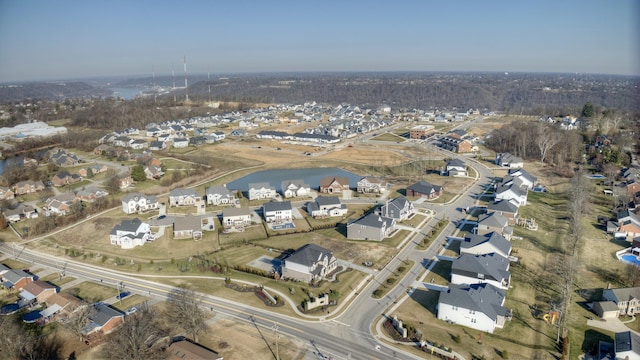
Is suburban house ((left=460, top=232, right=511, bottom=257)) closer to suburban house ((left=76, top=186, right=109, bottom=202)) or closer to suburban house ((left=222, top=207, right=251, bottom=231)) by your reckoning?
suburban house ((left=222, top=207, right=251, bottom=231))

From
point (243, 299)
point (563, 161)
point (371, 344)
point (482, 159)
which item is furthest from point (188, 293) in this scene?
point (563, 161)

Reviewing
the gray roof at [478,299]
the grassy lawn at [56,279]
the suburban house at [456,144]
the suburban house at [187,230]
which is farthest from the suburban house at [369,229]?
the suburban house at [456,144]

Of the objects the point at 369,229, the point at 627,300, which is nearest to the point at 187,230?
A: the point at 369,229

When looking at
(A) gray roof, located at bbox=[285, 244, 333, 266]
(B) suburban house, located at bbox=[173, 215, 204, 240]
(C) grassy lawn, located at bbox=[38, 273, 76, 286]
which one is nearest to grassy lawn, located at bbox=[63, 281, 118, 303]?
(C) grassy lawn, located at bbox=[38, 273, 76, 286]

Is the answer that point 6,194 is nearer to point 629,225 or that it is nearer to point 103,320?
point 103,320

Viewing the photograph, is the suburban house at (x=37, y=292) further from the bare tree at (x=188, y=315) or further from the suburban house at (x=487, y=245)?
the suburban house at (x=487, y=245)
